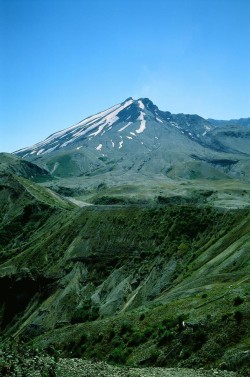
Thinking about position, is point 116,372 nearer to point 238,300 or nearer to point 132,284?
point 238,300

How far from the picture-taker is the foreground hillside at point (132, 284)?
24406 mm

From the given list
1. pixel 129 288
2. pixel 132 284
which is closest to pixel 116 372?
pixel 129 288

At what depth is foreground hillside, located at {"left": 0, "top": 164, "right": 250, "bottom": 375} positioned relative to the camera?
24406mm

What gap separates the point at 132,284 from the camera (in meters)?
58.7

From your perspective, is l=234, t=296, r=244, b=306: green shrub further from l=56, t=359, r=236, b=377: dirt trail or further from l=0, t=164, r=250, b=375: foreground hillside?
l=56, t=359, r=236, b=377: dirt trail

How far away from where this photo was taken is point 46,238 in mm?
85875

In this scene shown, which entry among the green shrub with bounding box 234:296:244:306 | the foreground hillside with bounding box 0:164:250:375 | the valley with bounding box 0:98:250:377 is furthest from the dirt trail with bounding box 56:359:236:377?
the green shrub with bounding box 234:296:244:306

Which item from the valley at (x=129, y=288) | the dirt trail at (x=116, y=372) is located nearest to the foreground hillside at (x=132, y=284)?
the valley at (x=129, y=288)

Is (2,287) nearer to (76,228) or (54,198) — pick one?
(76,228)

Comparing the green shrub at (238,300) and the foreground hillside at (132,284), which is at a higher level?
the green shrub at (238,300)

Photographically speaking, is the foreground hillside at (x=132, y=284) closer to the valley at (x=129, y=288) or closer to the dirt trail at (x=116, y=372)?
the valley at (x=129, y=288)

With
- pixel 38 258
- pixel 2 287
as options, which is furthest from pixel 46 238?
pixel 2 287

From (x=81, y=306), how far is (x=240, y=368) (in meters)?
41.1

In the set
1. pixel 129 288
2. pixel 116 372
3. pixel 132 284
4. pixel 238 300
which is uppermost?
pixel 116 372
